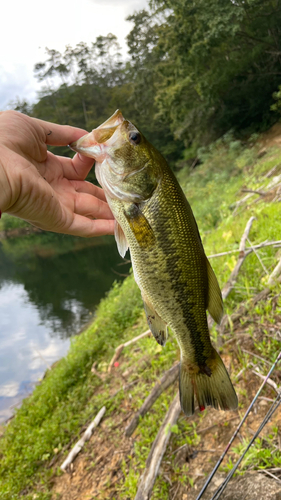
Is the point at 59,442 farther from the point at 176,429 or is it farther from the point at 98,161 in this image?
the point at 98,161

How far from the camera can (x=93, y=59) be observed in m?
50.4

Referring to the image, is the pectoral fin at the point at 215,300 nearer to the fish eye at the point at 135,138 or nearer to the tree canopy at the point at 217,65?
the fish eye at the point at 135,138

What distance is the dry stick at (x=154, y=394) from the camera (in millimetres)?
3898

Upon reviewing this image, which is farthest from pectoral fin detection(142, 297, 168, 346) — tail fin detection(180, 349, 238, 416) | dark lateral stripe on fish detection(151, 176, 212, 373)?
tail fin detection(180, 349, 238, 416)

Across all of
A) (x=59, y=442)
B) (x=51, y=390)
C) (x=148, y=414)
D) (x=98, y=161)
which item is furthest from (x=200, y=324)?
(x=51, y=390)

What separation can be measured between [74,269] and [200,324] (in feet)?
63.4

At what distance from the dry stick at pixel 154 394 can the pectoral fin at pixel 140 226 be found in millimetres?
2568

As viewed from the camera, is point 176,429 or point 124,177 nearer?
point 124,177

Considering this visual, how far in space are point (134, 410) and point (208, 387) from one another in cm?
283

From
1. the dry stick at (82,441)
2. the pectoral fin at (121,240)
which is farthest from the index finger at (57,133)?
the dry stick at (82,441)

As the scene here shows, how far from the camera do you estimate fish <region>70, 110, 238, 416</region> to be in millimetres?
1813

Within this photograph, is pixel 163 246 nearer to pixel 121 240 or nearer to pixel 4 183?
pixel 121 240

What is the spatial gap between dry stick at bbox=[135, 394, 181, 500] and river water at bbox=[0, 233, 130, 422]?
17.7 ft

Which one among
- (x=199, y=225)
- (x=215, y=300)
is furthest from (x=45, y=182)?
(x=199, y=225)
